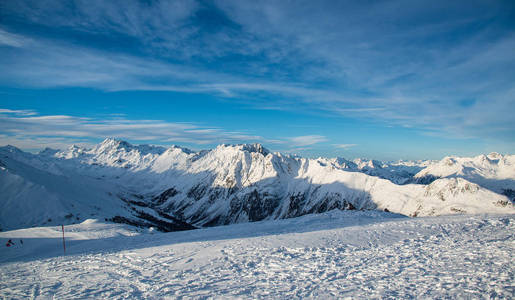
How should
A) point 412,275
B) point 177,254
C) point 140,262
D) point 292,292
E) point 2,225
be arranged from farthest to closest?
point 2,225 → point 177,254 → point 140,262 → point 412,275 → point 292,292

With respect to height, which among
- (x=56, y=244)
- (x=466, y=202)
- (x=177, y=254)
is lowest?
(x=466, y=202)

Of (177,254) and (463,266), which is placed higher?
(463,266)

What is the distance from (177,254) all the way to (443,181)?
19438 cm

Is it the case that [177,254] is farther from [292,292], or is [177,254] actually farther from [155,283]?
[292,292]

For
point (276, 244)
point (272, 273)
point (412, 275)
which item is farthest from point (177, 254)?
point (412, 275)

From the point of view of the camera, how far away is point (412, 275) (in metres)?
12.8

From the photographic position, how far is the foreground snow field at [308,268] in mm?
11719

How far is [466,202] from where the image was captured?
141 metres

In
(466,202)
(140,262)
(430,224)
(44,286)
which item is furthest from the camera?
(466,202)

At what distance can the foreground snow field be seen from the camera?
38.4 ft

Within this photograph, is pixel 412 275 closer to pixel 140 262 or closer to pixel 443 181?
pixel 140 262

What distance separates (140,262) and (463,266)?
20450 mm

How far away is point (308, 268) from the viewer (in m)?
14.8

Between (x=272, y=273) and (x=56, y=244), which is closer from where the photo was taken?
(x=272, y=273)
